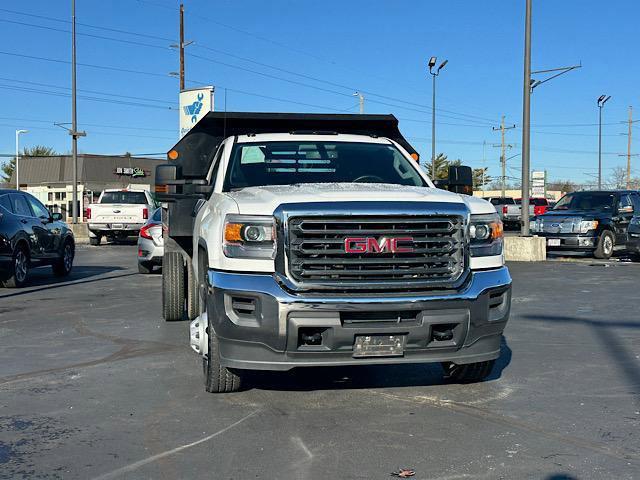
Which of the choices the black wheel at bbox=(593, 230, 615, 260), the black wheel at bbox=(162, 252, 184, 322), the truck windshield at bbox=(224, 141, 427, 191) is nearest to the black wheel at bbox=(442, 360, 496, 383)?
the truck windshield at bbox=(224, 141, 427, 191)

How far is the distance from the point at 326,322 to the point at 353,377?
1664 millimetres

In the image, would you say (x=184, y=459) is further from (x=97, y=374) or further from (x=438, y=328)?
(x=97, y=374)

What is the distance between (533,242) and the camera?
19734mm

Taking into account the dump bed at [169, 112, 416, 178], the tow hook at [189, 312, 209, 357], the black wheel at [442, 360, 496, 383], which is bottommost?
the black wheel at [442, 360, 496, 383]

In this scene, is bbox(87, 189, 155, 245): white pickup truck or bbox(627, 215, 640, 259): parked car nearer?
bbox(627, 215, 640, 259): parked car

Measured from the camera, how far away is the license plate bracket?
5.20m

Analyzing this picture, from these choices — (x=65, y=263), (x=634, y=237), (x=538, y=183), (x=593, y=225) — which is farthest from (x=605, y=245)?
(x=538, y=183)

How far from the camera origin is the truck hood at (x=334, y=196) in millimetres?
5312

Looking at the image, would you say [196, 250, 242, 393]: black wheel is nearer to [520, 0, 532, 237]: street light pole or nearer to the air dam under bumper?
the air dam under bumper

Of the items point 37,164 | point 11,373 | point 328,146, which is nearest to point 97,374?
point 11,373

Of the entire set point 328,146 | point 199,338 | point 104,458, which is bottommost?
point 104,458

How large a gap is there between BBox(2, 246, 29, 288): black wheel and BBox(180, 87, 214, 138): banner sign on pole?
1279 centimetres

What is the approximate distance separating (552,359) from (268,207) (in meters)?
3.48

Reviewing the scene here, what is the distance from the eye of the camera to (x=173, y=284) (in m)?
8.88
